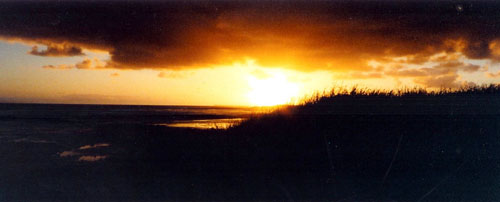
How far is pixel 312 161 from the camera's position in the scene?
6.80m

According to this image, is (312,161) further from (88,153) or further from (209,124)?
(209,124)

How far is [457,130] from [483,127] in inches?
25.7

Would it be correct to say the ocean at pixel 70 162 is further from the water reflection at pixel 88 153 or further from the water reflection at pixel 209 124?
the water reflection at pixel 209 124

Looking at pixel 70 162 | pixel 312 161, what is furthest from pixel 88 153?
pixel 312 161

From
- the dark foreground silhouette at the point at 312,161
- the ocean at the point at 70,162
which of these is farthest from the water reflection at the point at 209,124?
the dark foreground silhouette at the point at 312,161

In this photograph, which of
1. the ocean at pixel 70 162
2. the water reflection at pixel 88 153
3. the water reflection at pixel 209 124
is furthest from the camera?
the water reflection at pixel 209 124

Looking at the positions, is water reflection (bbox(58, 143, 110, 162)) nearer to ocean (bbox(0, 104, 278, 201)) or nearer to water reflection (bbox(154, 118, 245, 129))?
ocean (bbox(0, 104, 278, 201))

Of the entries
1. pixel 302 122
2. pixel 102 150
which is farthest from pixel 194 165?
pixel 102 150

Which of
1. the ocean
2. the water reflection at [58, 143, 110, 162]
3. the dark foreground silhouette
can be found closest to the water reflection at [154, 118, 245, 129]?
the ocean

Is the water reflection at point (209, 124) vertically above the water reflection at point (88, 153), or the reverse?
the water reflection at point (209, 124)

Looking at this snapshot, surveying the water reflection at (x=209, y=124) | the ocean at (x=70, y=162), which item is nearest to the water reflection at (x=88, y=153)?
the ocean at (x=70, y=162)

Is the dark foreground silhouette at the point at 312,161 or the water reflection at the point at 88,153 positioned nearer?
the dark foreground silhouette at the point at 312,161

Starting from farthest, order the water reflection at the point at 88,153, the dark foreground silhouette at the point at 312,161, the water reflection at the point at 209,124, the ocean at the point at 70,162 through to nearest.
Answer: the water reflection at the point at 209,124, the water reflection at the point at 88,153, the ocean at the point at 70,162, the dark foreground silhouette at the point at 312,161

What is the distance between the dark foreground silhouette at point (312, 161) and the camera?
218 inches
